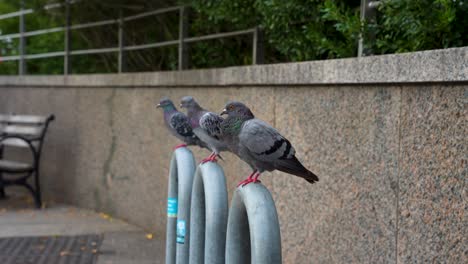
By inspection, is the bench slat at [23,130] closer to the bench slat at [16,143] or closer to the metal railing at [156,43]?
the bench slat at [16,143]

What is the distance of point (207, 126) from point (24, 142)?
6.49 meters

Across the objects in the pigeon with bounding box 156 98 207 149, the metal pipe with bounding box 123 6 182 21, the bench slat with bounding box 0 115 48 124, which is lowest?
the bench slat with bounding box 0 115 48 124

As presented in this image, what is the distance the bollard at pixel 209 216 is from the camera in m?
2.80

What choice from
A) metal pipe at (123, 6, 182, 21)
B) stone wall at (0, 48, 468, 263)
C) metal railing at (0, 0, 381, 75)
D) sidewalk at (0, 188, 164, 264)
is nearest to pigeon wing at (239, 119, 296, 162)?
stone wall at (0, 48, 468, 263)

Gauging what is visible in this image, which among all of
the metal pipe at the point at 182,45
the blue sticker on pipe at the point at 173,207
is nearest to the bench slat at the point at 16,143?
the metal pipe at the point at 182,45

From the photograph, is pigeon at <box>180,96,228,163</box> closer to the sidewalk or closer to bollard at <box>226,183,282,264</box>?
bollard at <box>226,183,282,264</box>

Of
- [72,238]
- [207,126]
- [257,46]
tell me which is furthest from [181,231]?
[72,238]

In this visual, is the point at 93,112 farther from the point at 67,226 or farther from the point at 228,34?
the point at 228,34

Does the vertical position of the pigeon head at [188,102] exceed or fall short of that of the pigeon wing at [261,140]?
it exceeds it

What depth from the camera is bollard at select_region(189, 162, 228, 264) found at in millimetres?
2799

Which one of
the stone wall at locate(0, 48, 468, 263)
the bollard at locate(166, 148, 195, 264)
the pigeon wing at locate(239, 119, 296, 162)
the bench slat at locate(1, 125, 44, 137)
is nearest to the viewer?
the pigeon wing at locate(239, 119, 296, 162)

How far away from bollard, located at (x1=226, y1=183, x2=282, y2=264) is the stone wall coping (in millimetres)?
1182

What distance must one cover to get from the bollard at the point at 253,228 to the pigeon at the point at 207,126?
435mm

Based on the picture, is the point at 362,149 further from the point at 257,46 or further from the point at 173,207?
the point at 257,46
